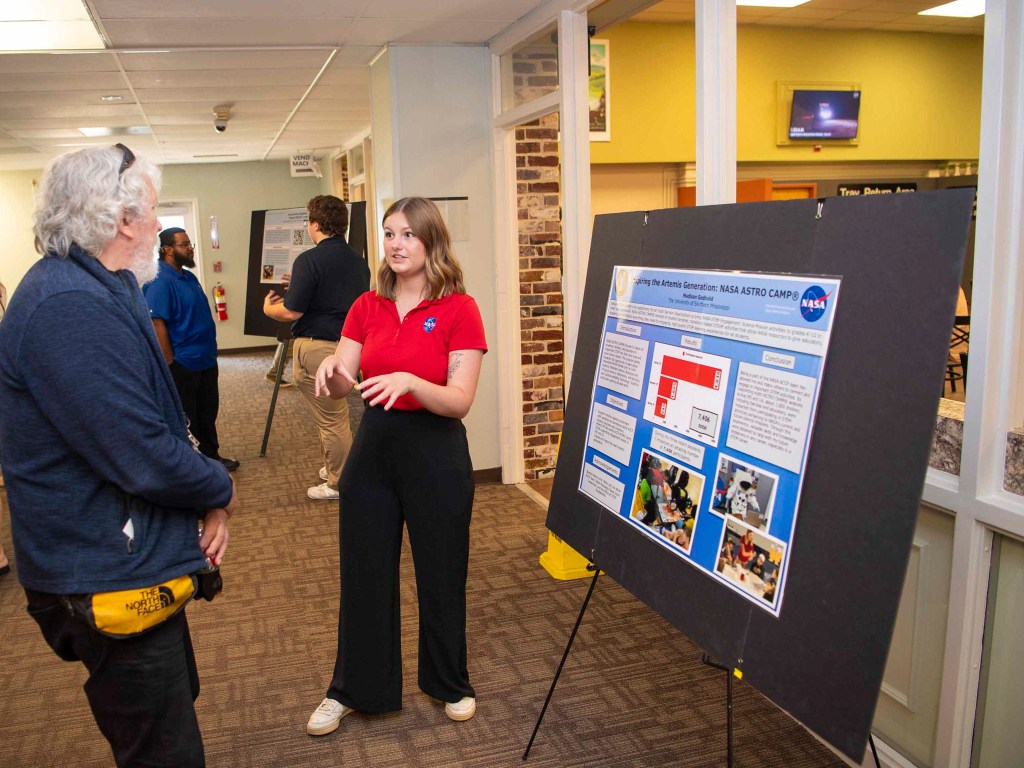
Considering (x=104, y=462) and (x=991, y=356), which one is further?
(x=991, y=356)

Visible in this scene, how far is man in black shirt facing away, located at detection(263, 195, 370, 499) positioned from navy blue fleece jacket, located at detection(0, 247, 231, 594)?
2.90m

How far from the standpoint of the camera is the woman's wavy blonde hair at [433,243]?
2.37m

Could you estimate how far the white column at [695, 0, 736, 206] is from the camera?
279 centimetres

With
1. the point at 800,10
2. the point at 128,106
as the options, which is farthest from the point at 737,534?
the point at 128,106

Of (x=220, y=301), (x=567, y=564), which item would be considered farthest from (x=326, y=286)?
(x=220, y=301)

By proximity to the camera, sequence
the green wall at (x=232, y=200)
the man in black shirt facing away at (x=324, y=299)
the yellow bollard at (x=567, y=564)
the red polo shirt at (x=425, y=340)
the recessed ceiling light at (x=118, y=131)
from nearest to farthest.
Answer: the red polo shirt at (x=425, y=340) < the yellow bollard at (x=567, y=564) < the man in black shirt facing away at (x=324, y=299) < the recessed ceiling light at (x=118, y=131) < the green wall at (x=232, y=200)

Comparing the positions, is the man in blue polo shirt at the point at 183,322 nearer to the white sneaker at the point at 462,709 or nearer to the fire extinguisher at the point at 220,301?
the white sneaker at the point at 462,709

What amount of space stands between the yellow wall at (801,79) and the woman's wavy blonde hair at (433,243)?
377 cm

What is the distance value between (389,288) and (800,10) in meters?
4.58

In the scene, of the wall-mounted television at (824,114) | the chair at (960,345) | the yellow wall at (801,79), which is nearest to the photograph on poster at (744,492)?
the chair at (960,345)

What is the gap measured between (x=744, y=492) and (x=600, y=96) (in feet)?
15.8

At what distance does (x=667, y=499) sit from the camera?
184cm

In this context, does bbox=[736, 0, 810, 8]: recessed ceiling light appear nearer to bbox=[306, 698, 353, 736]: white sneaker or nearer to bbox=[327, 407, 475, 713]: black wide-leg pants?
bbox=[327, 407, 475, 713]: black wide-leg pants

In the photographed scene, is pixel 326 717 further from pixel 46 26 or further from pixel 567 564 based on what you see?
pixel 46 26
